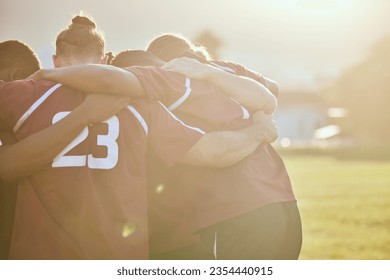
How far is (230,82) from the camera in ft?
8.62

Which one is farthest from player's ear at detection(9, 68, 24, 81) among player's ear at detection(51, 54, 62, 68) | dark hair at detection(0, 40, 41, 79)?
player's ear at detection(51, 54, 62, 68)

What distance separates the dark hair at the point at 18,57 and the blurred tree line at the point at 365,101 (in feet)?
72.3

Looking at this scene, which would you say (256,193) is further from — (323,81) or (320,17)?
(323,81)

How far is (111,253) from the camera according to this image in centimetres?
236

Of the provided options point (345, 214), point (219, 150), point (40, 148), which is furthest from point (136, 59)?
point (345, 214)

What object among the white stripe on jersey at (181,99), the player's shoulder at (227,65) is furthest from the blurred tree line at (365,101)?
the white stripe on jersey at (181,99)

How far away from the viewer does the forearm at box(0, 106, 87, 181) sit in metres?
2.21

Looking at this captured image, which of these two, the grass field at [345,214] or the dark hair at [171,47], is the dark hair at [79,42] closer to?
the dark hair at [171,47]

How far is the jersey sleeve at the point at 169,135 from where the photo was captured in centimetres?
240

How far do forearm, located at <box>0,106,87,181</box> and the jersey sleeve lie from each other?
30 cm

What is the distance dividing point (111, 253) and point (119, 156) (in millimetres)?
385

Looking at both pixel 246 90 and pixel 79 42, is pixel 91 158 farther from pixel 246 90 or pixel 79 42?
pixel 246 90

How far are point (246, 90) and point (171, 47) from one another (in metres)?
0.46
